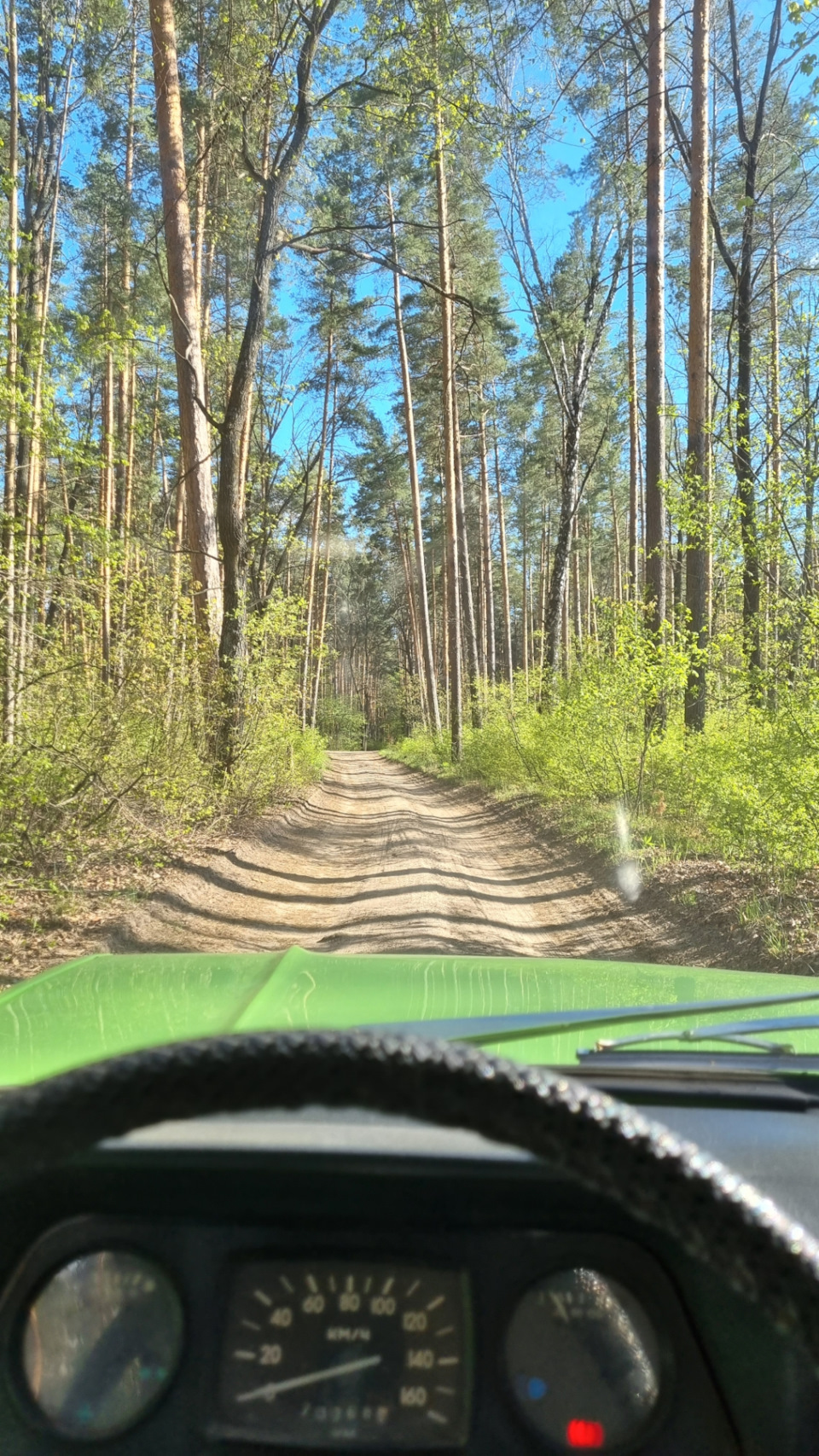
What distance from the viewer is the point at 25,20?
15.4 m

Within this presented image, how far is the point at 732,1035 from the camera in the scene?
2404 millimetres

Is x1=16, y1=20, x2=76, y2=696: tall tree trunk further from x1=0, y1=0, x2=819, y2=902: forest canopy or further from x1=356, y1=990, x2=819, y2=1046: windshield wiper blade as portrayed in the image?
x1=356, y1=990, x2=819, y2=1046: windshield wiper blade

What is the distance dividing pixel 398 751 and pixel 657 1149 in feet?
139

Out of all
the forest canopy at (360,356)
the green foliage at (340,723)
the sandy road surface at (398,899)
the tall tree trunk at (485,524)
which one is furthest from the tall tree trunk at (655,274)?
the green foliage at (340,723)

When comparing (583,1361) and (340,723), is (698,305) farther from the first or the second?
(340,723)

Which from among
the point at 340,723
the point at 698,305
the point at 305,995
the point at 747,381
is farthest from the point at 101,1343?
the point at 340,723

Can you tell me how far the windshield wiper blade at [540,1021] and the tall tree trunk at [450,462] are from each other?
856 inches

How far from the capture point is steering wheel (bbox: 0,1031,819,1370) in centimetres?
80

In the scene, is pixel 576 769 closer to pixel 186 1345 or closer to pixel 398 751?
pixel 186 1345

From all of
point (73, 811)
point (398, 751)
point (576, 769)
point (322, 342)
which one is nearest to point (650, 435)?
point (576, 769)

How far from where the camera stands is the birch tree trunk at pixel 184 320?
12016 mm

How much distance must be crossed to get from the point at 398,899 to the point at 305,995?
5909 mm

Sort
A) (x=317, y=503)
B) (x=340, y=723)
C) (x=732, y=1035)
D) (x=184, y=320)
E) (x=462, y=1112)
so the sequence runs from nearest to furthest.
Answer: (x=462, y=1112)
(x=732, y=1035)
(x=184, y=320)
(x=317, y=503)
(x=340, y=723)

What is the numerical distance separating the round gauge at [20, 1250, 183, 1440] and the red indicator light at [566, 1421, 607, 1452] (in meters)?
0.72
